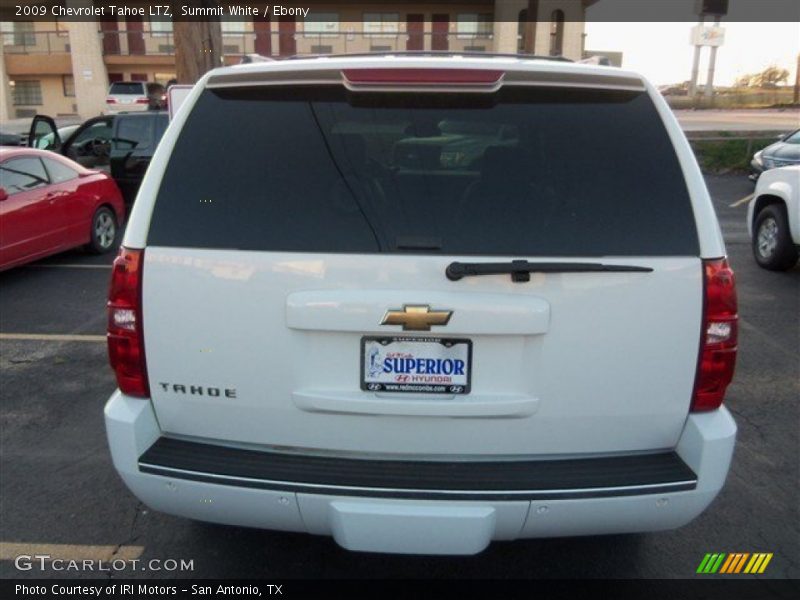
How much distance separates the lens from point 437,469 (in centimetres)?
240

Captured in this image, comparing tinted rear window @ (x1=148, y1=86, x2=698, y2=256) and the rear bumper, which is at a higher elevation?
tinted rear window @ (x1=148, y1=86, x2=698, y2=256)

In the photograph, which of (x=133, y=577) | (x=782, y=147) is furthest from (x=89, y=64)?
(x=133, y=577)

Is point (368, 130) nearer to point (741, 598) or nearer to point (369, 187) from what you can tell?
point (369, 187)

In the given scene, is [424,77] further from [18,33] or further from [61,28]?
[18,33]

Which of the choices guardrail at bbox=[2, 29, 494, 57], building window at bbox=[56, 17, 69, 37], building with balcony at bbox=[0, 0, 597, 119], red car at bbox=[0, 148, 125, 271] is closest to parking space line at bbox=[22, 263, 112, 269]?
red car at bbox=[0, 148, 125, 271]

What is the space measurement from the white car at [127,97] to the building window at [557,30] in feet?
68.3

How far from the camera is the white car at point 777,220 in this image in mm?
7812

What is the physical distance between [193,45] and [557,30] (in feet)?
109

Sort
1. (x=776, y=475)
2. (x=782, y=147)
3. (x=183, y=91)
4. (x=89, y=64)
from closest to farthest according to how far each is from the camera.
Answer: (x=776, y=475) < (x=183, y=91) < (x=782, y=147) < (x=89, y=64)

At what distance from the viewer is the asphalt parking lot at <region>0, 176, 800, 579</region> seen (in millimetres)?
3061

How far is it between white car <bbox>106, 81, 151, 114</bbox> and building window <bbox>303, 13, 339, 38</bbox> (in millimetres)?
11676

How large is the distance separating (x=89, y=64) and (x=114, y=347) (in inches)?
1606

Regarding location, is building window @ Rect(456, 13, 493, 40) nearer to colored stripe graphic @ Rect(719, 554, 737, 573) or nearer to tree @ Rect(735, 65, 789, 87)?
tree @ Rect(735, 65, 789, 87)

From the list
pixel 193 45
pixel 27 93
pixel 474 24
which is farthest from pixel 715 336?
pixel 27 93
